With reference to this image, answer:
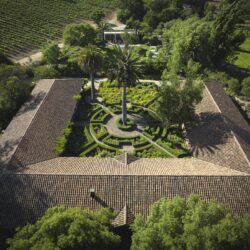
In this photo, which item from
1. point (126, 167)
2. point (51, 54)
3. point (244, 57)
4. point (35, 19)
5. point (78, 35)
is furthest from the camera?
point (35, 19)

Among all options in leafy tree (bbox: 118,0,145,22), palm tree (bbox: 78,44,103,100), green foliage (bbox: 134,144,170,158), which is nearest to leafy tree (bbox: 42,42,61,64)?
palm tree (bbox: 78,44,103,100)

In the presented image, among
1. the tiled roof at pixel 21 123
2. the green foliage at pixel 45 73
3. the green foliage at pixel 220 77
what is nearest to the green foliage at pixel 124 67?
the tiled roof at pixel 21 123

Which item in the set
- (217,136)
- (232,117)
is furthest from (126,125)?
(232,117)

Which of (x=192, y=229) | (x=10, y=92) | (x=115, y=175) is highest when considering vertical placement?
(x=192, y=229)

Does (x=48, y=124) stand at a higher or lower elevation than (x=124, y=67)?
lower

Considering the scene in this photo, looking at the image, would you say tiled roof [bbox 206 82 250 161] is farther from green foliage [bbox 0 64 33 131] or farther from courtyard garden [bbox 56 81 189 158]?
green foliage [bbox 0 64 33 131]

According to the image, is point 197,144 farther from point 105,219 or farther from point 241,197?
point 105,219

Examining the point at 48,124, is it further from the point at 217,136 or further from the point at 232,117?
the point at 232,117
